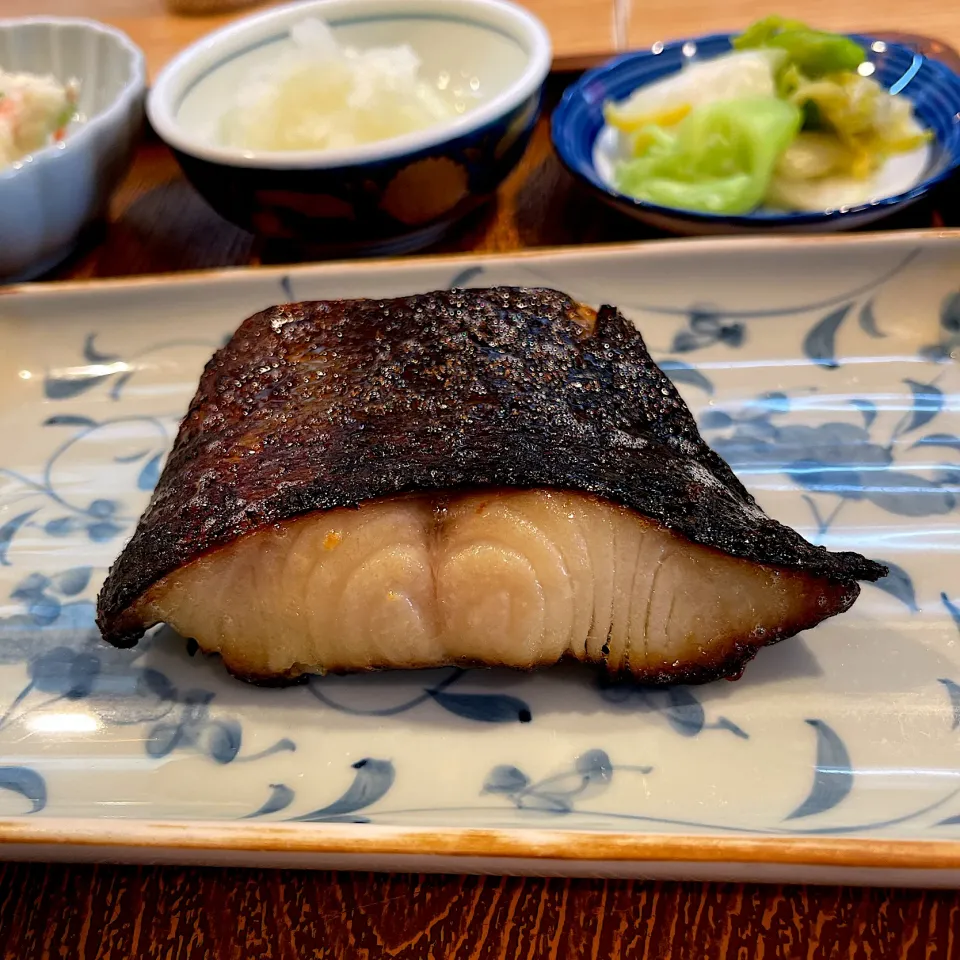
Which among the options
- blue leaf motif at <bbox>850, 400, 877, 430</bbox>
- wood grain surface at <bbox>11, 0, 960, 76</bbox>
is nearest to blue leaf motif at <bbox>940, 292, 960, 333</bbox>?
blue leaf motif at <bbox>850, 400, 877, 430</bbox>

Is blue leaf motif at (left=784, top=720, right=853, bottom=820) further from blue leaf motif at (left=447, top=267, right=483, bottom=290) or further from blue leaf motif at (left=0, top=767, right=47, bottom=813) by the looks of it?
blue leaf motif at (left=447, top=267, right=483, bottom=290)

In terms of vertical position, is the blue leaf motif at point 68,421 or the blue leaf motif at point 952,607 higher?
the blue leaf motif at point 952,607

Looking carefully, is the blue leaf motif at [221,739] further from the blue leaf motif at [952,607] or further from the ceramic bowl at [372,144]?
the ceramic bowl at [372,144]

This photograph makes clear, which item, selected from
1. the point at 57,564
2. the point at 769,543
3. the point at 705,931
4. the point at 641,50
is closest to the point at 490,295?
the point at 769,543

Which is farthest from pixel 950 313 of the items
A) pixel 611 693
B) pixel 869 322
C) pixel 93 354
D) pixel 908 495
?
pixel 93 354

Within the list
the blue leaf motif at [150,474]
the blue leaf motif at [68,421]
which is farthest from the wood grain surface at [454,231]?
the blue leaf motif at [150,474]

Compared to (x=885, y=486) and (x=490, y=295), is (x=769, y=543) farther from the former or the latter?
(x=490, y=295)
